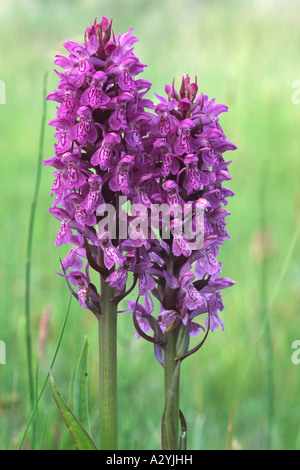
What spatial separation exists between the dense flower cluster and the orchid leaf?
0.66ft

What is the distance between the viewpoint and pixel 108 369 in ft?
4.33

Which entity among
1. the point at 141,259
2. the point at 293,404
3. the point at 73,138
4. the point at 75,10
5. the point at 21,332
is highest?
the point at 75,10

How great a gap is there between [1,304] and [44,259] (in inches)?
18.8

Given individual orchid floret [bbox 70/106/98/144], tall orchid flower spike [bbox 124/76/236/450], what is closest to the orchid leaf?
tall orchid flower spike [bbox 124/76/236/450]

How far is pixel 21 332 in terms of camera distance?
214cm

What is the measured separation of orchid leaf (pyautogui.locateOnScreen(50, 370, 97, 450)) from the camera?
1.25m

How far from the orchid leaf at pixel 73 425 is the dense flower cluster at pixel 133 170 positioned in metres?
0.20

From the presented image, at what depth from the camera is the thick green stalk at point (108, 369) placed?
→ 1.32 metres

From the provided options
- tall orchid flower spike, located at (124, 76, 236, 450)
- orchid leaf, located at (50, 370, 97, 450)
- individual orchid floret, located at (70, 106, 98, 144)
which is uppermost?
individual orchid floret, located at (70, 106, 98, 144)

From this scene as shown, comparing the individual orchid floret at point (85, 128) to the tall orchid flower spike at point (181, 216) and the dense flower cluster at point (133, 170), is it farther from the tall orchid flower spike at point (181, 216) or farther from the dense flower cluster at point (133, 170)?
the tall orchid flower spike at point (181, 216)

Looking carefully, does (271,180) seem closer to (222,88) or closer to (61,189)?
A: (222,88)

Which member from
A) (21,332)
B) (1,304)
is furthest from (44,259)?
(21,332)

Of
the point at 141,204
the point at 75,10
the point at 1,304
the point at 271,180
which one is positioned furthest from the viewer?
the point at 75,10

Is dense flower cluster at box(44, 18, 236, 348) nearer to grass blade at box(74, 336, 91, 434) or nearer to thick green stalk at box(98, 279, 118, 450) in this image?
thick green stalk at box(98, 279, 118, 450)
